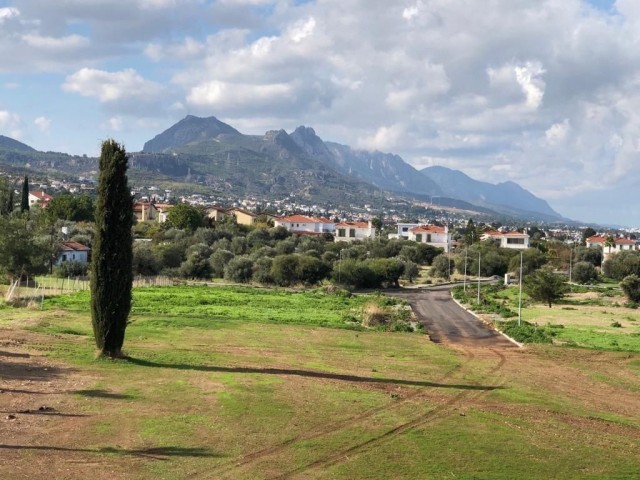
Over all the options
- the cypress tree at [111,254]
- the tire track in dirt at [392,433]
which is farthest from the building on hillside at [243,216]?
the tire track in dirt at [392,433]

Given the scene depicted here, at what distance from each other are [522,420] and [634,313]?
4216cm

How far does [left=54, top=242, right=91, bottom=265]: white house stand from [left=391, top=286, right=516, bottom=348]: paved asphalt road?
34.7 meters

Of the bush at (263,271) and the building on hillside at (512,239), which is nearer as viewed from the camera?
the bush at (263,271)

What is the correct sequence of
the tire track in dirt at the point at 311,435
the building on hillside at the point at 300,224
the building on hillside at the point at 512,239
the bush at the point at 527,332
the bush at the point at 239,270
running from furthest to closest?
the building on hillside at the point at 300,224 → the building on hillside at the point at 512,239 → the bush at the point at 239,270 → the bush at the point at 527,332 → the tire track in dirt at the point at 311,435

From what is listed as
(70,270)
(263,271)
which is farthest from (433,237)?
(70,270)

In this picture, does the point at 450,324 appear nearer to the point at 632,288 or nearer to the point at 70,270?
the point at 632,288

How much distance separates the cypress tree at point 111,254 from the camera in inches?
967

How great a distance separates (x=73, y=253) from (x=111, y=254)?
52632mm

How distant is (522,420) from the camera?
19141 mm

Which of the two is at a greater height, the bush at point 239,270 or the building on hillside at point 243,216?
the building on hillside at point 243,216

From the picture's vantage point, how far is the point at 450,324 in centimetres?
4469

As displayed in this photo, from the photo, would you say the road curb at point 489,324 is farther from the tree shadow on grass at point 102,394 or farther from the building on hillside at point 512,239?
the building on hillside at point 512,239

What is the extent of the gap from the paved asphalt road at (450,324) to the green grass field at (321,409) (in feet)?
11.9

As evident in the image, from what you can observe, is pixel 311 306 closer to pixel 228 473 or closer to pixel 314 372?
pixel 314 372
